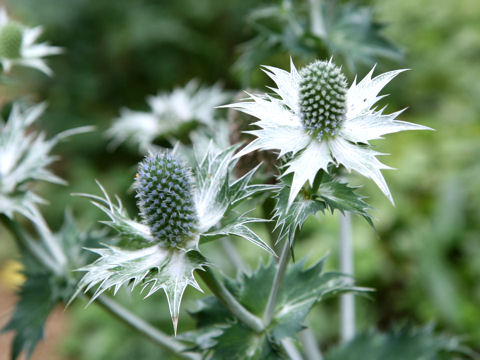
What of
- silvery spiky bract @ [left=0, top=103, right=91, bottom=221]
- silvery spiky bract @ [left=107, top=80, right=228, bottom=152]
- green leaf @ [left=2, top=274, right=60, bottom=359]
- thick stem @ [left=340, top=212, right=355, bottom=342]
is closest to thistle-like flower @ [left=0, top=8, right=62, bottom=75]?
silvery spiky bract @ [left=0, top=103, right=91, bottom=221]

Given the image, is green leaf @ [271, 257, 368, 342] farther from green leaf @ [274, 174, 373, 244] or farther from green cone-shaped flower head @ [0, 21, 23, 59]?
green cone-shaped flower head @ [0, 21, 23, 59]

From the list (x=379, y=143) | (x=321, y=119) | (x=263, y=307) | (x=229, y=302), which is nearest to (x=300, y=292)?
(x=263, y=307)

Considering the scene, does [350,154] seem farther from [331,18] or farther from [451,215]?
[451,215]

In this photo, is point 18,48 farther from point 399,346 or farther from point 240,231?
point 399,346

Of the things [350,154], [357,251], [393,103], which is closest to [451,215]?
[357,251]

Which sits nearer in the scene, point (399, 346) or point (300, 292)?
point (300, 292)

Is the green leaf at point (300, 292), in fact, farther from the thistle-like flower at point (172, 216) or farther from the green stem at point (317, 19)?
the green stem at point (317, 19)
